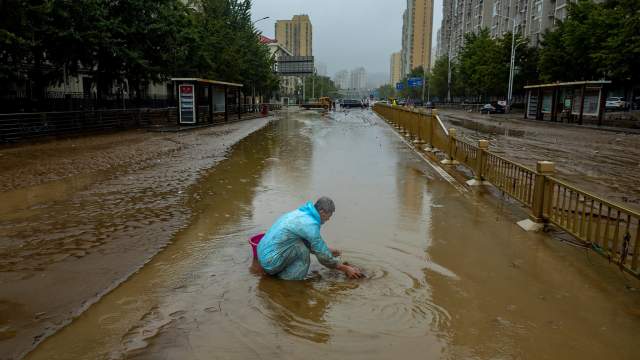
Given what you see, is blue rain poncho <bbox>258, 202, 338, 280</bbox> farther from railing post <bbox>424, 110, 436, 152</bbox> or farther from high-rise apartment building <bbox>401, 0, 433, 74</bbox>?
high-rise apartment building <bbox>401, 0, 433, 74</bbox>

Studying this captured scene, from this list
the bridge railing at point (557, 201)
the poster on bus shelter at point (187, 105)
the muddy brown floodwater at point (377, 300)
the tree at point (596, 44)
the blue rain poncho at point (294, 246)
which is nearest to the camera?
the muddy brown floodwater at point (377, 300)

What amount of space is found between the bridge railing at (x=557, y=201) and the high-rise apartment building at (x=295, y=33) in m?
176

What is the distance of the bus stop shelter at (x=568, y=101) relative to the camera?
33406 millimetres

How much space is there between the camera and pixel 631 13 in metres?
30.6

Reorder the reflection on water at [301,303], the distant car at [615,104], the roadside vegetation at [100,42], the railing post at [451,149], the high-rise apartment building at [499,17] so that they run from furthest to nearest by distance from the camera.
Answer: the high-rise apartment building at [499,17]
the distant car at [615,104]
the roadside vegetation at [100,42]
the railing post at [451,149]
the reflection on water at [301,303]

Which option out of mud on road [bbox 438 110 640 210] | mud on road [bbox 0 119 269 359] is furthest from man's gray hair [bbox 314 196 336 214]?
mud on road [bbox 438 110 640 210]

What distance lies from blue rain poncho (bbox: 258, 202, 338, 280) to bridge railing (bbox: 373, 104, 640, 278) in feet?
9.59

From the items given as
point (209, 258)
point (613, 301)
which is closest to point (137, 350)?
point (209, 258)

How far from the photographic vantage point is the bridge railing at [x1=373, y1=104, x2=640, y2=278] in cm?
536

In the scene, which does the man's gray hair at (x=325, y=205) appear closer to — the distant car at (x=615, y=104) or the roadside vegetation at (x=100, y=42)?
the roadside vegetation at (x=100, y=42)

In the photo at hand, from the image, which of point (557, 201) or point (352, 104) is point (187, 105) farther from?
point (352, 104)

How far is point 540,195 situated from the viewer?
23.9ft

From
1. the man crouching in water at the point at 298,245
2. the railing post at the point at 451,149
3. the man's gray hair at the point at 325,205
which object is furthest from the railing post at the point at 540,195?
the railing post at the point at 451,149

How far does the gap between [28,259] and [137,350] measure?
9.33 feet
